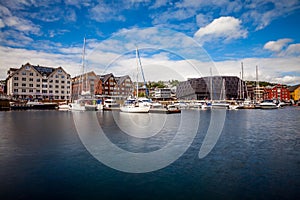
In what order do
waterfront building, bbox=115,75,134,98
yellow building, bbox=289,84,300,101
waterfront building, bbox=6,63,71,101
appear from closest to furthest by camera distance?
waterfront building, bbox=6,63,71,101
waterfront building, bbox=115,75,134,98
yellow building, bbox=289,84,300,101

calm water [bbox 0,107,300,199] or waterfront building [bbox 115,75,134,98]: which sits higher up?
waterfront building [bbox 115,75,134,98]

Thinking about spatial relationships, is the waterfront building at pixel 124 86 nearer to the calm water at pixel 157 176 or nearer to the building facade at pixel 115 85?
the building facade at pixel 115 85

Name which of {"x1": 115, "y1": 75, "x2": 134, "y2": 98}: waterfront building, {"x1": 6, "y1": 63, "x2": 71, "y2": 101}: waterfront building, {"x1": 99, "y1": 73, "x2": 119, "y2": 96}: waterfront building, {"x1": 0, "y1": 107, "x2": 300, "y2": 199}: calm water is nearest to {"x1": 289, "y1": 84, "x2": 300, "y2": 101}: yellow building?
{"x1": 115, "y1": 75, "x2": 134, "y2": 98}: waterfront building

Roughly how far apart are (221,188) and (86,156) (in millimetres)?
8170

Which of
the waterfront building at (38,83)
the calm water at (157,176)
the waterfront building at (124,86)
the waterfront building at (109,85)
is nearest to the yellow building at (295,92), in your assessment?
the waterfront building at (124,86)

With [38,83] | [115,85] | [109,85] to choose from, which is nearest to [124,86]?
[115,85]

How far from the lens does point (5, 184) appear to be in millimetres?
8602

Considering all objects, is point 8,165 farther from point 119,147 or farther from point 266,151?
point 266,151

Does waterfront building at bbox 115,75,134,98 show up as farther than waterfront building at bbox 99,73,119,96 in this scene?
Yes

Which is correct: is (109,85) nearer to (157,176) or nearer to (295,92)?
(157,176)

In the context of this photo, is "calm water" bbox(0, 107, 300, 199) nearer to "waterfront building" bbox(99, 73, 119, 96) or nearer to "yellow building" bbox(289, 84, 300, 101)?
"waterfront building" bbox(99, 73, 119, 96)

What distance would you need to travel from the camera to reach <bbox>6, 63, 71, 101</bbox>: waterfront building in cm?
8094

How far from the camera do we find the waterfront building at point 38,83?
80.9 meters

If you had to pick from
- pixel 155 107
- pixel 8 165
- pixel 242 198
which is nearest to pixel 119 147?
pixel 8 165
